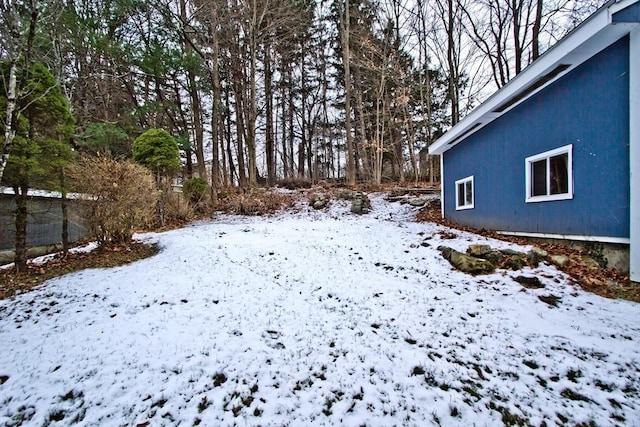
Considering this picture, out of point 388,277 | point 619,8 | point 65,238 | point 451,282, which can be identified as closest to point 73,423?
point 388,277

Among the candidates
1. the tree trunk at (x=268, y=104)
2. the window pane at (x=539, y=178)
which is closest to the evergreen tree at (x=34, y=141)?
the window pane at (x=539, y=178)

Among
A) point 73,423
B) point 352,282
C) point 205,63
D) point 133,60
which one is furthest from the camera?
point 205,63

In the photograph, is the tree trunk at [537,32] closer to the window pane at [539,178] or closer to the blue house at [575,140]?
the blue house at [575,140]

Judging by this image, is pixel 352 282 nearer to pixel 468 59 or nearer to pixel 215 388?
pixel 215 388

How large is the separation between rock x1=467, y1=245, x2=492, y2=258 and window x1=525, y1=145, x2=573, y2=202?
1.45 m

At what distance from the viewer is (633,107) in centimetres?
359

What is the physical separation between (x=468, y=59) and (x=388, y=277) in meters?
16.7

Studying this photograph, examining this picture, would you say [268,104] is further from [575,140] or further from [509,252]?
[509,252]

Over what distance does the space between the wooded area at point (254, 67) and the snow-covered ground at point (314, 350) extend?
315cm

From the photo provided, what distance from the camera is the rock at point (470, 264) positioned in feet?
14.7

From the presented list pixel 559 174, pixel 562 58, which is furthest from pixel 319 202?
pixel 562 58

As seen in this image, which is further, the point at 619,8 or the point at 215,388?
the point at 619,8

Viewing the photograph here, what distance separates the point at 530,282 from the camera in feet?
12.9

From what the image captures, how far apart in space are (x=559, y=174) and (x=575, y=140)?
650mm
